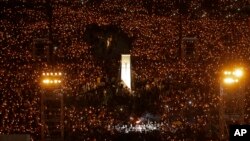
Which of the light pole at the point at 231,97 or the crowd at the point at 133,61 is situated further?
the crowd at the point at 133,61

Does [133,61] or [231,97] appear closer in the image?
[231,97]

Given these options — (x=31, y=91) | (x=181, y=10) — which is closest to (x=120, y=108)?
(x=31, y=91)

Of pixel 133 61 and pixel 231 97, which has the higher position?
pixel 133 61

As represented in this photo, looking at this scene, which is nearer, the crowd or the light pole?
the light pole
